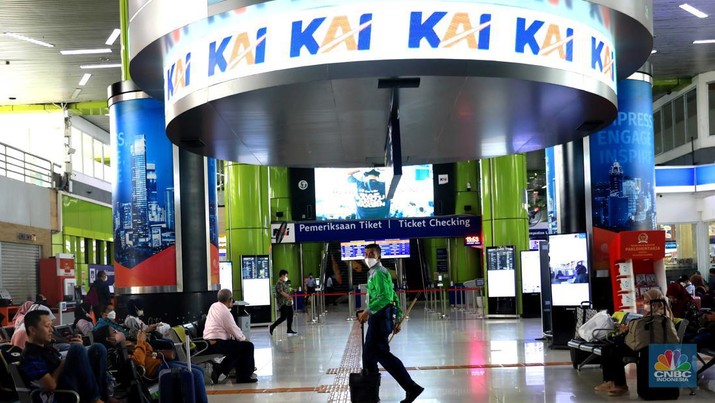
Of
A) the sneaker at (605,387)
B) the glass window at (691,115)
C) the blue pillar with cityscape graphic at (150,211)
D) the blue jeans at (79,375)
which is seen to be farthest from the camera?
the glass window at (691,115)

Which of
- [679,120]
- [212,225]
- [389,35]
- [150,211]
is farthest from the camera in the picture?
[679,120]

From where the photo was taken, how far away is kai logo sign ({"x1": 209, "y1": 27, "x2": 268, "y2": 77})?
7.34 metres

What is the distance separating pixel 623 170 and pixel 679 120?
20.7 metres

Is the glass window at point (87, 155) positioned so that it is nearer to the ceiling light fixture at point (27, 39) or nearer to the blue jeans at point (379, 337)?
the ceiling light fixture at point (27, 39)

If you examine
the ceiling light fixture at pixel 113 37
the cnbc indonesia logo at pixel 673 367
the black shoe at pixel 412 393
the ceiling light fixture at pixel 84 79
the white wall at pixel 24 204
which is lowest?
the black shoe at pixel 412 393

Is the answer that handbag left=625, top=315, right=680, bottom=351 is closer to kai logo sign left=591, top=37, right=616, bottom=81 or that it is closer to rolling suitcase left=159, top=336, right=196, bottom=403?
kai logo sign left=591, top=37, right=616, bottom=81

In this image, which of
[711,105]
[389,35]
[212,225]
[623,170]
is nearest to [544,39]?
[389,35]

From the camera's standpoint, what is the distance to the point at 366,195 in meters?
32.3

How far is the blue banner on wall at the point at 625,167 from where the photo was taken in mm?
12172

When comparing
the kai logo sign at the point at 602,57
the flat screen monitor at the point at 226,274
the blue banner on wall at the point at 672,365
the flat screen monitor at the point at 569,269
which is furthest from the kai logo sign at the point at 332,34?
the flat screen monitor at the point at 226,274

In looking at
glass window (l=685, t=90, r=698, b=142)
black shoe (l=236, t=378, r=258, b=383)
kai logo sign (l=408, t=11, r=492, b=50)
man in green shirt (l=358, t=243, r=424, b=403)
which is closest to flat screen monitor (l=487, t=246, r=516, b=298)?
glass window (l=685, t=90, r=698, b=142)

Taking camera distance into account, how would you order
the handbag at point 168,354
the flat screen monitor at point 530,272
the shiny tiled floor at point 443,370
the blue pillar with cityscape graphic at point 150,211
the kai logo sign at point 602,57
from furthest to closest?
1. the flat screen monitor at point 530,272
2. the blue pillar with cityscape graphic at point 150,211
3. the shiny tiled floor at point 443,370
4. the handbag at point 168,354
5. the kai logo sign at point 602,57

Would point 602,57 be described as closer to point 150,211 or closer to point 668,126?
point 150,211

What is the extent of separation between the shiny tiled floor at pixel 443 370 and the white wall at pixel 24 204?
8757 mm
